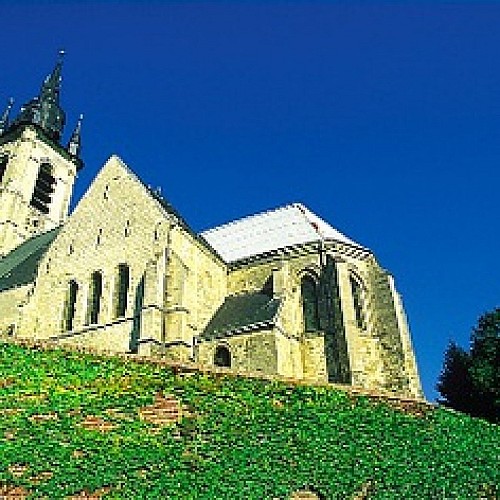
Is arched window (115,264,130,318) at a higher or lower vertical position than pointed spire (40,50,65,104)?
lower

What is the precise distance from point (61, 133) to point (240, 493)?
41634 mm

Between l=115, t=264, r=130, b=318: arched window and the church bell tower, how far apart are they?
17038 mm

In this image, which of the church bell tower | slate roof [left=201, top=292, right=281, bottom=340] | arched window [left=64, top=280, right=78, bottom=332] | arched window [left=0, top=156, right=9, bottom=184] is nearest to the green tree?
slate roof [left=201, top=292, right=281, bottom=340]

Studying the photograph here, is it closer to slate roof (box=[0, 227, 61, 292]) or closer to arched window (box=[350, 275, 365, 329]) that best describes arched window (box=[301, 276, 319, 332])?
arched window (box=[350, 275, 365, 329])

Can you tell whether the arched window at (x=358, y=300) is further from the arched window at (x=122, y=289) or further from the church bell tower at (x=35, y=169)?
the church bell tower at (x=35, y=169)

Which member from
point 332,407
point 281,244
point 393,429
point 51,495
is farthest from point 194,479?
point 281,244

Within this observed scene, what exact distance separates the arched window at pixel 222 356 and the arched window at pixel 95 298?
5.68 meters

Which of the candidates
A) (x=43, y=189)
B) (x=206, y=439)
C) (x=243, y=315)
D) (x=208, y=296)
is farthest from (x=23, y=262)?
(x=206, y=439)

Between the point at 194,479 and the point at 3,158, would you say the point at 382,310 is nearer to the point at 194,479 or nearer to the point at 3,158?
the point at 194,479

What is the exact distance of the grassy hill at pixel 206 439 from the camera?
771 centimetres

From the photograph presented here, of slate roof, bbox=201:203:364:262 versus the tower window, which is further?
the tower window

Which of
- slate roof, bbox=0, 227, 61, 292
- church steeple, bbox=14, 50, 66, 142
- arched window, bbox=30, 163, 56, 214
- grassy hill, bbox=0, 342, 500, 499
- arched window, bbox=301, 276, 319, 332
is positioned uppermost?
church steeple, bbox=14, 50, 66, 142

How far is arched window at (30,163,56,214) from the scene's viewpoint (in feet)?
126

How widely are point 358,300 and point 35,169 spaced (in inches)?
1139
